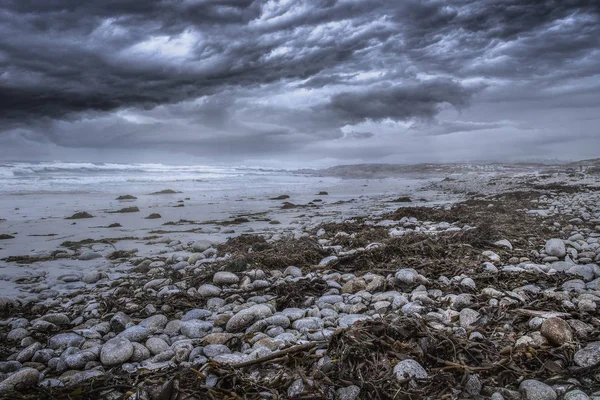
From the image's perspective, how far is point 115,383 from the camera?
7.20 ft

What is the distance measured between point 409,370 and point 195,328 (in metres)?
1.73

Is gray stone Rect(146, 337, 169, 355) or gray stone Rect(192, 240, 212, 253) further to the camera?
gray stone Rect(192, 240, 212, 253)

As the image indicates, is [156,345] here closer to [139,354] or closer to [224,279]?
[139,354]

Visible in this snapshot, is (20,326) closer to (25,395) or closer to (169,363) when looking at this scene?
(25,395)

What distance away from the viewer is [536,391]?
1.89 meters

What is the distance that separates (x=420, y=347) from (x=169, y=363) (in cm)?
163

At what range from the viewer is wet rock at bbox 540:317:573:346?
2.26 meters

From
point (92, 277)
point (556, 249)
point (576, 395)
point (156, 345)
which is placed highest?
point (556, 249)

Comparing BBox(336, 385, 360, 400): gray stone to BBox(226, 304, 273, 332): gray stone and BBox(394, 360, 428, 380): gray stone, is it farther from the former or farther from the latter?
BBox(226, 304, 273, 332): gray stone

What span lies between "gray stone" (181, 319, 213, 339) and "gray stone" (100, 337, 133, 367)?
48 cm

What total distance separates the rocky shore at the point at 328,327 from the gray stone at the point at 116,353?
12 mm

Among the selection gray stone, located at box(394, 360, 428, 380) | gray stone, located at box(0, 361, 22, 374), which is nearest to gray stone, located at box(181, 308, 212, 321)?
gray stone, located at box(0, 361, 22, 374)

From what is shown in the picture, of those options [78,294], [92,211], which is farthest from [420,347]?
[92,211]

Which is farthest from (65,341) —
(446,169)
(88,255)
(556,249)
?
(446,169)
